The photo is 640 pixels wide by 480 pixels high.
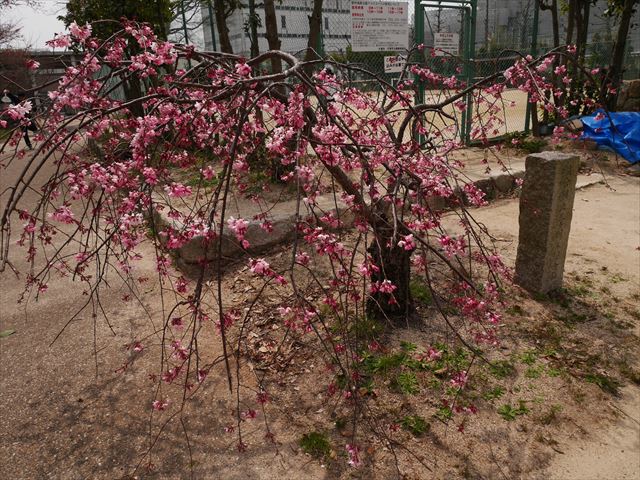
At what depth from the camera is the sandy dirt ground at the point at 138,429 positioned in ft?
6.95

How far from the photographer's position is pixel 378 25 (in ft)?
24.2

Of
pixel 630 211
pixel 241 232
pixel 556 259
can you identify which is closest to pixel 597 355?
pixel 556 259


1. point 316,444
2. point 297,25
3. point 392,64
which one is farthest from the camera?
point 297,25

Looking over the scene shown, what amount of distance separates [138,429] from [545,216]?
2.84m

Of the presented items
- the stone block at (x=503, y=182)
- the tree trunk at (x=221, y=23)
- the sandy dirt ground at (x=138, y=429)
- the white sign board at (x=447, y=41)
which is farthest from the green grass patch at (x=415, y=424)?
the white sign board at (x=447, y=41)

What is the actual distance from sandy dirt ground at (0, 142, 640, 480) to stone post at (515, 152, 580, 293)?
590 millimetres

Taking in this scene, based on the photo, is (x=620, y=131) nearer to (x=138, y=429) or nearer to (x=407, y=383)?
(x=407, y=383)

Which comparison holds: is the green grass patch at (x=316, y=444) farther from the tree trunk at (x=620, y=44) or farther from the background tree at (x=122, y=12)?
the tree trunk at (x=620, y=44)

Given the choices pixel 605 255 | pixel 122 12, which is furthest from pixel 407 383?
pixel 122 12

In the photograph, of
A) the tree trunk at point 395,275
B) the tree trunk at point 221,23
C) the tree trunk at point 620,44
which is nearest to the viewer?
the tree trunk at point 395,275

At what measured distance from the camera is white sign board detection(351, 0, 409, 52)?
7234mm

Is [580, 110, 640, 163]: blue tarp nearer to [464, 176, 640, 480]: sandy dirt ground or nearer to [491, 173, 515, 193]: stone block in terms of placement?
[464, 176, 640, 480]: sandy dirt ground

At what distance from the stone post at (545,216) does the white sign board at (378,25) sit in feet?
15.3

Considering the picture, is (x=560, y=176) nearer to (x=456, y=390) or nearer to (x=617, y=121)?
(x=456, y=390)
